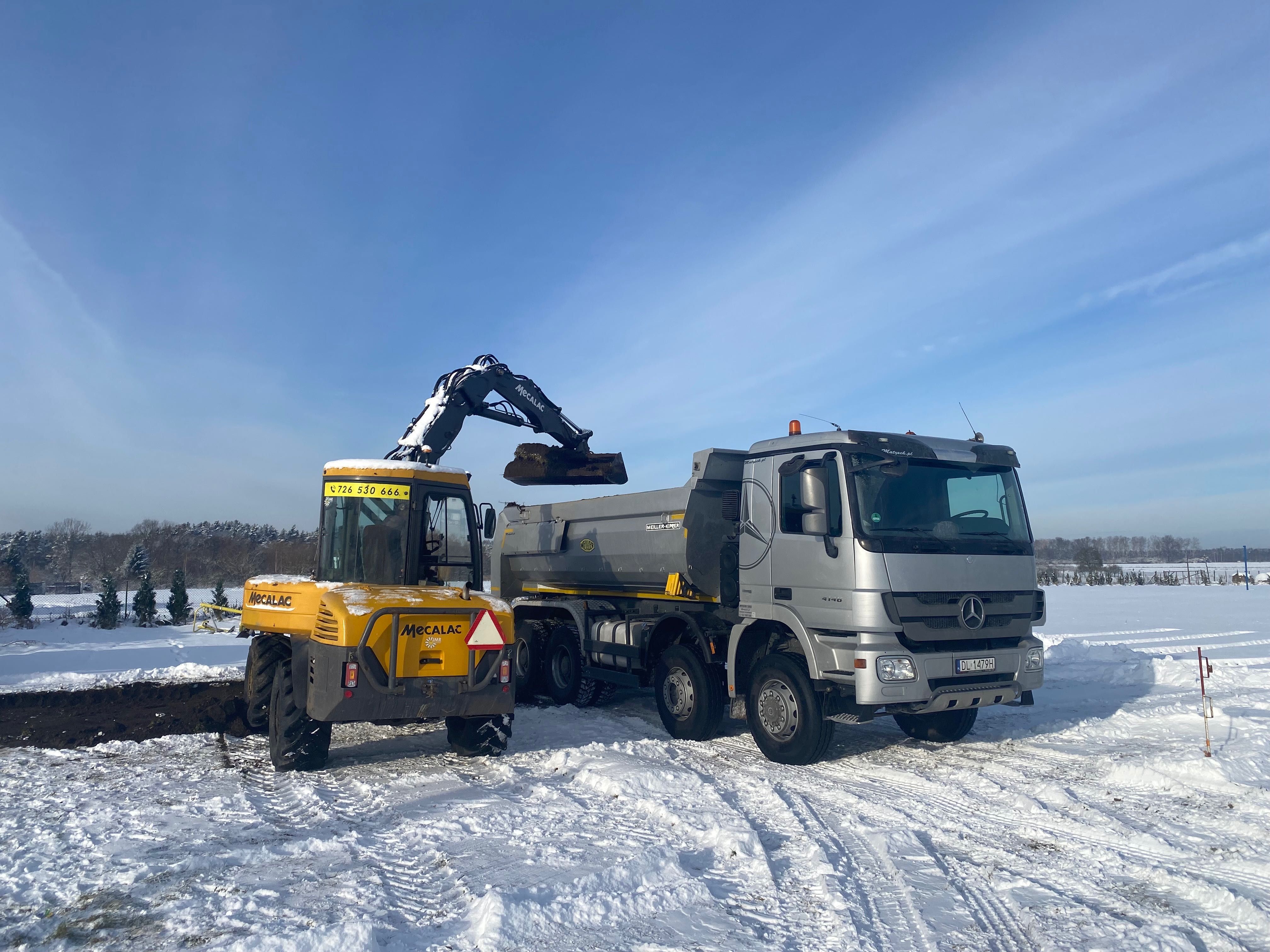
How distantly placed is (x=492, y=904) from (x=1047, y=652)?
550 inches

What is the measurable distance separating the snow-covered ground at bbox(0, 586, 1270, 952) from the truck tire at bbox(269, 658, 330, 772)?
0.44ft

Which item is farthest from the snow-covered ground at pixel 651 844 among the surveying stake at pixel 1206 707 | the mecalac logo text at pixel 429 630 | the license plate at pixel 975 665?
Answer: the mecalac logo text at pixel 429 630

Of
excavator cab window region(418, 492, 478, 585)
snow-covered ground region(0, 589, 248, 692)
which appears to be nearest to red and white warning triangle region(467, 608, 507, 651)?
excavator cab window region(418, 492, 478, 585)

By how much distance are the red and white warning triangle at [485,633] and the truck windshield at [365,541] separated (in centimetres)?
112

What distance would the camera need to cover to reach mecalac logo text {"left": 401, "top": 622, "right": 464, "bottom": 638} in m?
7.04

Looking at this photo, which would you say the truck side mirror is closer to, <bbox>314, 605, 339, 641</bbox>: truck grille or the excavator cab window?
the excavator cab window

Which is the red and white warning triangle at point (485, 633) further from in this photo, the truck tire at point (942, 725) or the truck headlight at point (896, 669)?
the truck tire at point (942, 725)

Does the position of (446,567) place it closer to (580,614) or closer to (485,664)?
(485,664)

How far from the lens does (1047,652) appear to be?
15.1 meters

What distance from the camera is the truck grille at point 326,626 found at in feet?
22.4

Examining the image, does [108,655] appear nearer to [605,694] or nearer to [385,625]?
[605,694]

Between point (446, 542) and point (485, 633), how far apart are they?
1401mm

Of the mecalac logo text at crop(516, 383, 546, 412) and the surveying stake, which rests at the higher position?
the mecalac logo text at crop(516, 383, 546, 412)

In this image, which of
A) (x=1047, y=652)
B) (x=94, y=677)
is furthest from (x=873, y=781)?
(x=94, y=677)
